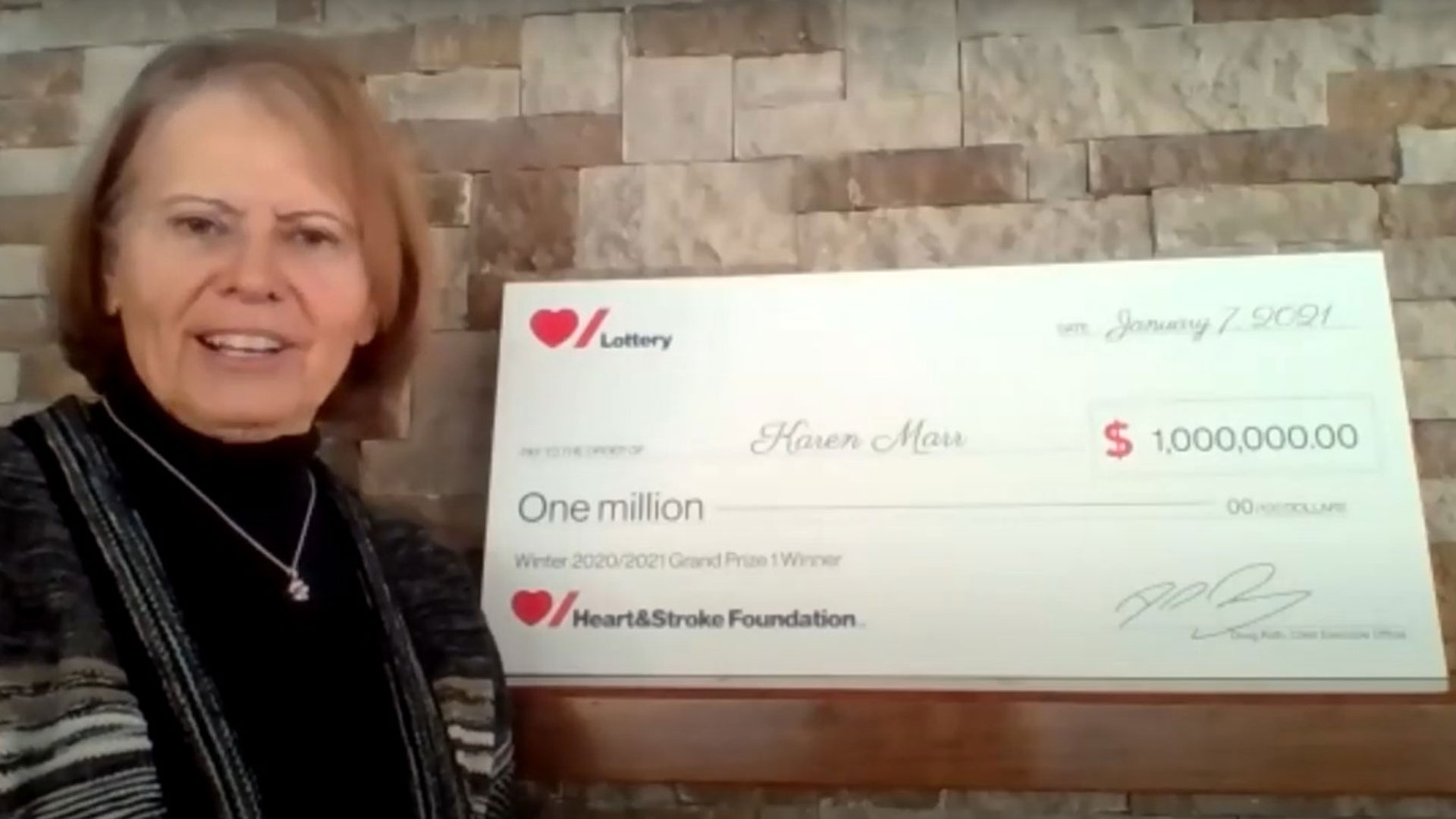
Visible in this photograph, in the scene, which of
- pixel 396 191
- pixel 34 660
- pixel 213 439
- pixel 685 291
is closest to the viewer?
pixel 34 660

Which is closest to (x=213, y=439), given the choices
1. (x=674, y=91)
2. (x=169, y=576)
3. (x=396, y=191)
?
(x=169, y=576)

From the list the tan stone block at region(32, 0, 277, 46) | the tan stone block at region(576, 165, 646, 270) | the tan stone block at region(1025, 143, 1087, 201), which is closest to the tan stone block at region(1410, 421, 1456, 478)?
the tan stone block at region(1025, 143, 1087, 201)

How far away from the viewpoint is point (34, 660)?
74 cm

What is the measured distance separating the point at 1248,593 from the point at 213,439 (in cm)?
78

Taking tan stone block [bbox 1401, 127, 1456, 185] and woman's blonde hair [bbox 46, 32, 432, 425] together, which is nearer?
woman's blonde hair [bbox 46, 32, 432, 425]

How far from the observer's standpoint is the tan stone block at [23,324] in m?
1.27

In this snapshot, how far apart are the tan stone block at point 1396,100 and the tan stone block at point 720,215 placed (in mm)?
505

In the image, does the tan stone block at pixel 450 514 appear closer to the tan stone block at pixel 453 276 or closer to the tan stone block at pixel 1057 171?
the tan stone block at pixel 453 276

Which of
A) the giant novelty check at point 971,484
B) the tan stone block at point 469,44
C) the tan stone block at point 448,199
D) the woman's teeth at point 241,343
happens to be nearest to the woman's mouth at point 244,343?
the woman's teeth at point 241,343

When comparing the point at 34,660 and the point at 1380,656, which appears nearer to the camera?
the point at 34,660

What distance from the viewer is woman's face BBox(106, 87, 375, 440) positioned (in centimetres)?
88

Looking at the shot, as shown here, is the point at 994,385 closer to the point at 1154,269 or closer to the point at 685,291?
the point at 1154,269
